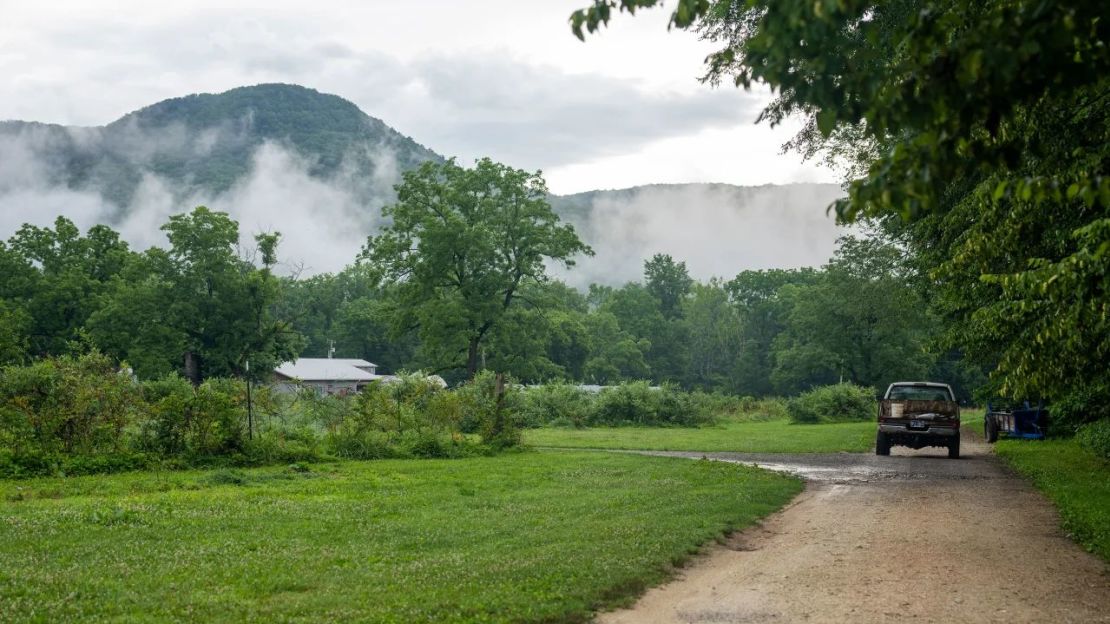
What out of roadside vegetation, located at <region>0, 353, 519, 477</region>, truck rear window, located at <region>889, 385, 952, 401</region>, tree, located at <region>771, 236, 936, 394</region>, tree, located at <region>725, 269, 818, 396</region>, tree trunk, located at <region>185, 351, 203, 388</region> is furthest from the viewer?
tree, located at <region>725, 269, 818, 396</region>

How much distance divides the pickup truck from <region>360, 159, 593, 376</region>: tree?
112ft

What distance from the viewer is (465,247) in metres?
57.4

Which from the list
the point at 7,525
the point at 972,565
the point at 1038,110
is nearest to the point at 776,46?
the point at 1038,110

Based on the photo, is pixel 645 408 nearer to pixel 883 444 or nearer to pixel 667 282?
pixel 883 444

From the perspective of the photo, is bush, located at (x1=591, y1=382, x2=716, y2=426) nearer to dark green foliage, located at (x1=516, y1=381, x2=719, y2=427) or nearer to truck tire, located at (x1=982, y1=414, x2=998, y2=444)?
dark green foliage, located at (x1=516, y1=381, x2=719, y2=427)

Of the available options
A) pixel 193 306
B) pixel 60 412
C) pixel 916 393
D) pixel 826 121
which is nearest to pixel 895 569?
pixel 826 121

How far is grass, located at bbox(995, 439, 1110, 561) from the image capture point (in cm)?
1217

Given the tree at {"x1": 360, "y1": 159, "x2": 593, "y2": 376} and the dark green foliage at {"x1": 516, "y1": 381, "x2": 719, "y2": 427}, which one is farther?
the tree at {"x1": 360, "y1": 159, "x2": 593, "y2": 376}

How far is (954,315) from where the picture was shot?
25812 millimetres

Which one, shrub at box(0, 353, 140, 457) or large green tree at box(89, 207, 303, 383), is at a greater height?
large green tree at box(89, 207, 303, 383)

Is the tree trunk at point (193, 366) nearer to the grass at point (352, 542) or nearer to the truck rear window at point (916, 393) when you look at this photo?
the grass at point (352, 542)

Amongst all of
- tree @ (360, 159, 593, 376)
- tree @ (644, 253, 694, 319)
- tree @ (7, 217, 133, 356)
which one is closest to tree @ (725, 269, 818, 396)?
tree @ (644, 253, 694, 319)

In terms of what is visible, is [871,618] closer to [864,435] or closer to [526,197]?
[864,435]

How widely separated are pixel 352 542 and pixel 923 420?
17941 millimetres
